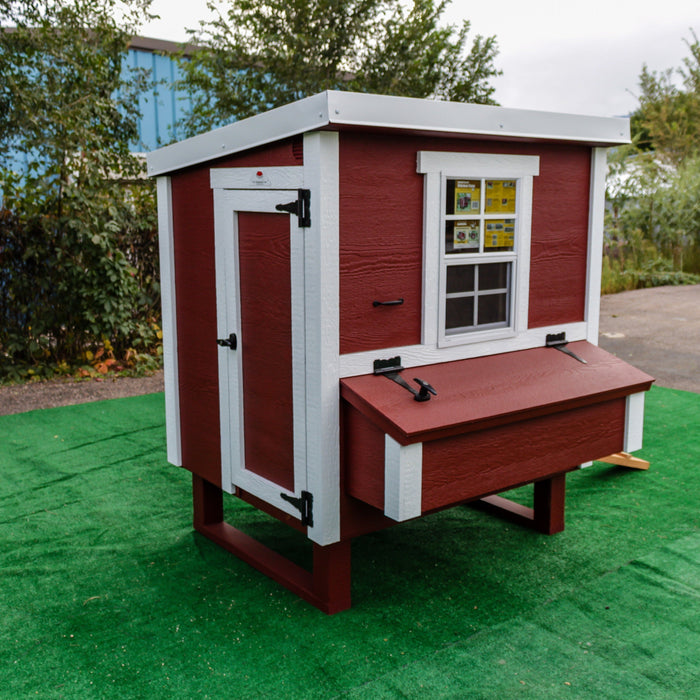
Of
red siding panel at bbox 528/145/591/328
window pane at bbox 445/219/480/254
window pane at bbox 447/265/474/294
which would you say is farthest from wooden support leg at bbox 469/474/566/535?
window pane at bbox 445/219/480/254

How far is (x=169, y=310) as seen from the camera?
401cm

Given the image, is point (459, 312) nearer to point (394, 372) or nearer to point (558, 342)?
point (394, 372)

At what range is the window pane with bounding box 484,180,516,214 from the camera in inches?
133

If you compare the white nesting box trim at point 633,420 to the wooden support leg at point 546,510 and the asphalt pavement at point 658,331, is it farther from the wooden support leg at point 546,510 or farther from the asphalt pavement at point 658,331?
the asphalt pavement at point 658,331

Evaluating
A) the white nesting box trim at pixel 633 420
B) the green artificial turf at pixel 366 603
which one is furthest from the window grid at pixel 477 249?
the green artificial turf at pixel 366 603

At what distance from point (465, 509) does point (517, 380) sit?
4.78ft

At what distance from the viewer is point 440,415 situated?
9.59 feet

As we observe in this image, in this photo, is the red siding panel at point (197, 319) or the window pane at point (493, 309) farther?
the red siding panel at point (197, 319)

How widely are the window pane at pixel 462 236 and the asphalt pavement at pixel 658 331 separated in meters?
4.59

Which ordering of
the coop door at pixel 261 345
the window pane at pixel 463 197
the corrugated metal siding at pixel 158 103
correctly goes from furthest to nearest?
1. the corrugated metal siding at pixel 158 103
2. the window pane at pixel 463 197
3. the coop door at pixel 261 345

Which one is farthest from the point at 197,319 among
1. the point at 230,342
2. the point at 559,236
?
the point at 559,236

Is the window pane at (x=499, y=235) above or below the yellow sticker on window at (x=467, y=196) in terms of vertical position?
below

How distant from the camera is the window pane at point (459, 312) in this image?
3416mm

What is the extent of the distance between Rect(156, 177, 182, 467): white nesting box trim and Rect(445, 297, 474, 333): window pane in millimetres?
1430
